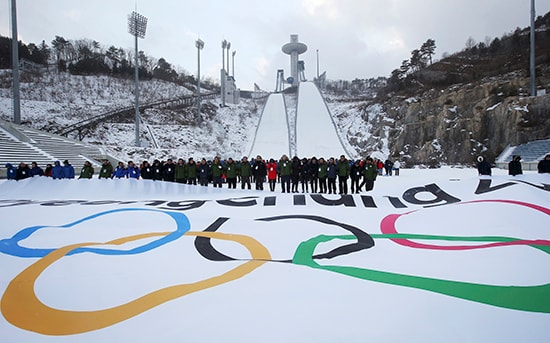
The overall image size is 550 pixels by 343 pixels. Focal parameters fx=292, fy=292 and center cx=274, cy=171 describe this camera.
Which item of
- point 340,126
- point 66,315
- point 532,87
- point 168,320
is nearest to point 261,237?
point 168,320

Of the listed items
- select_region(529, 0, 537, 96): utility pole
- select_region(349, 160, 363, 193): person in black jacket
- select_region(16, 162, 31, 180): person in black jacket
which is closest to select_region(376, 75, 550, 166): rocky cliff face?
select_region(529, 0, 537, 96): utility pole

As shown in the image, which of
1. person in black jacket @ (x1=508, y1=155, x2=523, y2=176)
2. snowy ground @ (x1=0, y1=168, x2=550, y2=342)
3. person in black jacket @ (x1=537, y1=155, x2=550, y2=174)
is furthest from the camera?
person in black jacket @ (x1=508, y1=155, x2=523, y2=176)

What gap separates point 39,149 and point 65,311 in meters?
21.6

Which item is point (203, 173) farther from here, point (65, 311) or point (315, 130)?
point (315, 130)

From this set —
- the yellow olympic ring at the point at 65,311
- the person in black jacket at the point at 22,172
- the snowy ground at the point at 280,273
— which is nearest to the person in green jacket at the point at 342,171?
the snowy ground at the point at 280,273

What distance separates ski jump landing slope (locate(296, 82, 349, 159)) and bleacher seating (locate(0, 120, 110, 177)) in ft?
50.7

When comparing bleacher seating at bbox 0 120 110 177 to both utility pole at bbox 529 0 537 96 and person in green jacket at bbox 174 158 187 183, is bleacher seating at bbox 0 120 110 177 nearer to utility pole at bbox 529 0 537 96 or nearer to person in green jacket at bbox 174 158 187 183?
person in green jacket at bbox 174 158 187 183

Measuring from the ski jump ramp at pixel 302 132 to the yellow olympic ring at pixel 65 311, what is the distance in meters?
20.4

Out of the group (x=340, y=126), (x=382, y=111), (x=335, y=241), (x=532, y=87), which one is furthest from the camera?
(x=340, y=126)

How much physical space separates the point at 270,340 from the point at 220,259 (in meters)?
1.31

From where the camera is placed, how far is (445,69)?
3203cm

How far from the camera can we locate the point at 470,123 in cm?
2242

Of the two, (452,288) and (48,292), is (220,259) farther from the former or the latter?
(452,288)

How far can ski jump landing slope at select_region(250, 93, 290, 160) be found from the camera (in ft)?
81.5
